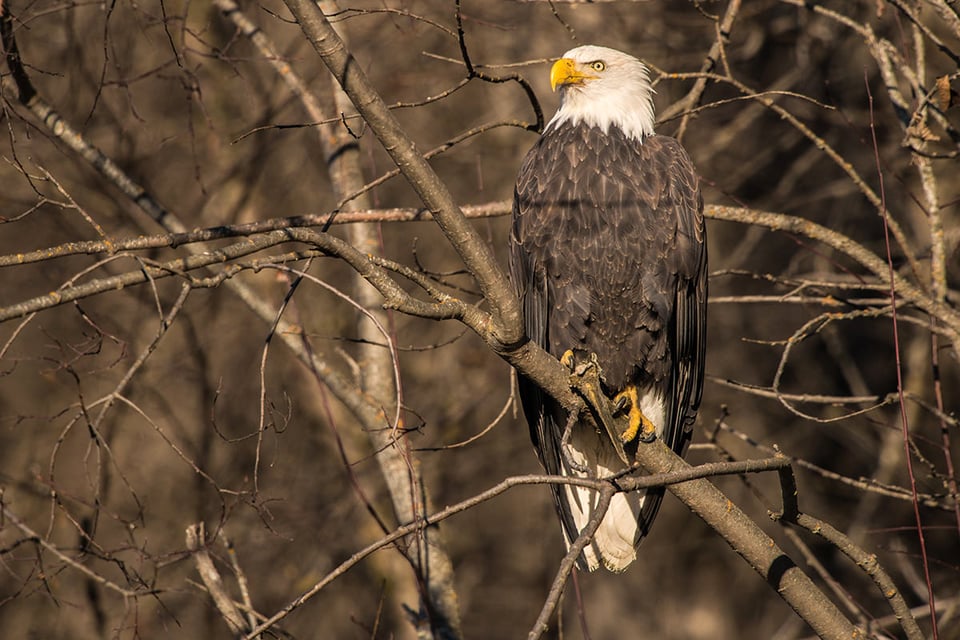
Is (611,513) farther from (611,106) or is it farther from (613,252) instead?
(611,106)

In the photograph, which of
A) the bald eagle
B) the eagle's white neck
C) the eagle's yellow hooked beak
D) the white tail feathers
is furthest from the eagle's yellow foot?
the eagle's yellow hooked beak

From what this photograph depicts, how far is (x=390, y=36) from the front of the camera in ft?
24.9

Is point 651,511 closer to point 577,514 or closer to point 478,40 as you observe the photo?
point 577,514

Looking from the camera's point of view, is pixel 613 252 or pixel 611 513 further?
pixel 611 513

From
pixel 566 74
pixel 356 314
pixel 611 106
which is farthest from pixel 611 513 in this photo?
pixel 356 314

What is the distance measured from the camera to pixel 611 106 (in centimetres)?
421

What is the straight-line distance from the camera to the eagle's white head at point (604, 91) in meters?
4.18

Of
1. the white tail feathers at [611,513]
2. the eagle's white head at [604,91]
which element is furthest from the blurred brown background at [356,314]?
the eagle's white head at [604,91]

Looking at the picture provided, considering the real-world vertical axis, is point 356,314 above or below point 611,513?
above

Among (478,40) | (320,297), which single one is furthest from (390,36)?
(320,297)

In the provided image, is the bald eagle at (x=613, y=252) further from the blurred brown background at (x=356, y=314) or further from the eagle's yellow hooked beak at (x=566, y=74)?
the blurred brown background at (x=356, y=314)

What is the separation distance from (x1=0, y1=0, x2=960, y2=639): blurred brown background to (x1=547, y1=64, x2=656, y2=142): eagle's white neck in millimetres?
2620

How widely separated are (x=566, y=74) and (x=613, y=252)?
32.8 inches

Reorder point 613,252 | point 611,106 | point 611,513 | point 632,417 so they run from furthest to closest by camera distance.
Answer: 1. point 611,513
2. point 611,106
3. point 632,417
4. point 613,252
